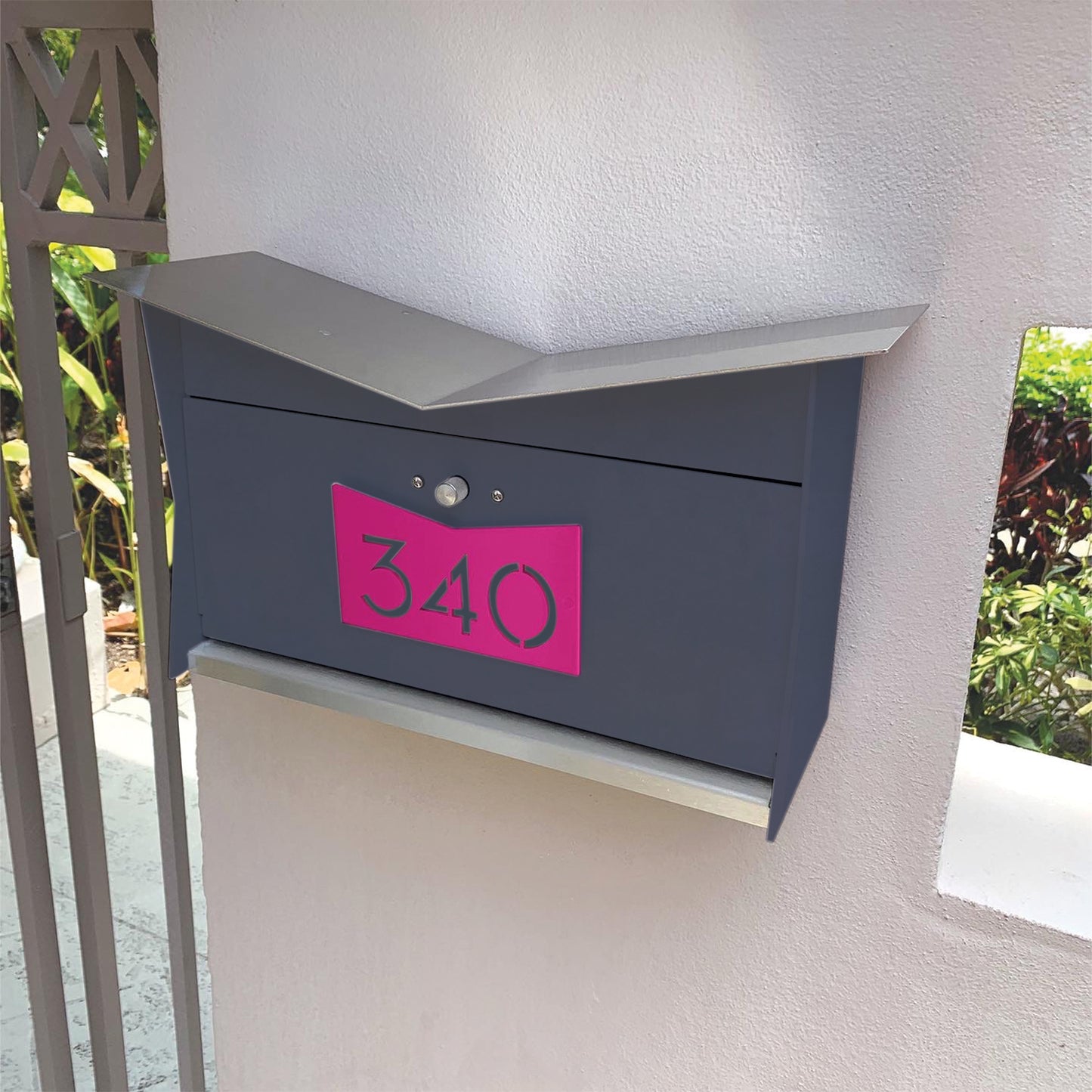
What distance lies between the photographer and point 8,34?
1057 mm

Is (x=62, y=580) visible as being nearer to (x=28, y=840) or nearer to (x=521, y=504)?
(x=28, y=840)

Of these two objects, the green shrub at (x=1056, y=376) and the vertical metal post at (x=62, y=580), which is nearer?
the vertical metal post at (x=62, y=580)

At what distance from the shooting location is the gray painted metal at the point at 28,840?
1224 mm

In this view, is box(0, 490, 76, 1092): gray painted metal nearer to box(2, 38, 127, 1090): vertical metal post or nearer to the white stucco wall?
box(2, 38, 127, 1090): vertical metal post

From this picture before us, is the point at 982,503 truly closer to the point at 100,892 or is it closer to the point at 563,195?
the point at 563,195

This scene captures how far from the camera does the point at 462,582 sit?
2.64 ft

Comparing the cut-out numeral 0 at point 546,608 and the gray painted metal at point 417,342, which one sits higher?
the gray painted metal at point 417,342

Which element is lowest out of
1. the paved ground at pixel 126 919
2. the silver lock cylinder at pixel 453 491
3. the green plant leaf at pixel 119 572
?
the paved ground at pixel 126 919

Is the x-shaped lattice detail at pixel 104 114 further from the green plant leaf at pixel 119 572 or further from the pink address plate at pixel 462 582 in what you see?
the green plant leaf at pixel 119 572

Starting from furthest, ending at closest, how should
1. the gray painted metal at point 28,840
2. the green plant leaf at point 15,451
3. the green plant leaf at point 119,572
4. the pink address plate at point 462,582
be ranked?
the green plant leaf at point 119,572 < the green plant leaf at point 15,451 < the gray painted metal at point 28,840 < the pink address plate at point 462,582

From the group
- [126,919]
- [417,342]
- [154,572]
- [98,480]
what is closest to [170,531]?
[98,480]

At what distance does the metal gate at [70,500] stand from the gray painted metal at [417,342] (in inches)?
10.0

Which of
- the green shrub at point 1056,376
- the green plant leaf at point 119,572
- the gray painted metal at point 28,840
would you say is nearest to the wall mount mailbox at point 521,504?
the gray painted metal at point 28,840

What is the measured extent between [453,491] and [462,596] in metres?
0.08
